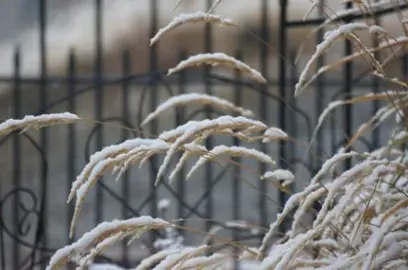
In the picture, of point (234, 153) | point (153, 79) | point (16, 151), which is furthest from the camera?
point (16, 151)

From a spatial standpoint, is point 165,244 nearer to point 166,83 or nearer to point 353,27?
point 166,83


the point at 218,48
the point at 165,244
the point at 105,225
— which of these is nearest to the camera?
the point at 105,225

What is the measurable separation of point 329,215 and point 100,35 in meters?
2.35

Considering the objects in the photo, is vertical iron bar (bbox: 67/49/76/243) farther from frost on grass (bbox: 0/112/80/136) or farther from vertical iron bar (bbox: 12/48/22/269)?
frost on grass (bbox: 0/112/80/136)

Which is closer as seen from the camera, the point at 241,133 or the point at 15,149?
the point at 241,133

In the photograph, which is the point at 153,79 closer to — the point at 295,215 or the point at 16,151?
the point at 16,151

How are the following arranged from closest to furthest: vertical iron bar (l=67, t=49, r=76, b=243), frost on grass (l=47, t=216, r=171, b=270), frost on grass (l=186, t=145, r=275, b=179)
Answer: frost on grass (l=47, t=216, r=171, b=270)
frost on grass (l=186, t=145, r=275, b=179)
vertical iron bar (l=67, t=49, r=76, b=243)


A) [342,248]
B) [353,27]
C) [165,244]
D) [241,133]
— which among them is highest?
[353,27]

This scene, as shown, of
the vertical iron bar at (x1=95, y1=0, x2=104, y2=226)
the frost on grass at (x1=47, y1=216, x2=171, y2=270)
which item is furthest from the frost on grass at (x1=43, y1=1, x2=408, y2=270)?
the vertical iron bar at (x1=95, y1=0, x2=104, y2=226)

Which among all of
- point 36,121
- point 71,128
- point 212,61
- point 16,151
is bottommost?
point 16,151

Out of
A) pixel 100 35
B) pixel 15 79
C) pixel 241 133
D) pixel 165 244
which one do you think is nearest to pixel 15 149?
pixel 15 79

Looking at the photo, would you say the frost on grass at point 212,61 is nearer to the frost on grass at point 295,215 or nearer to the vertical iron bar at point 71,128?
the frost on grass at point 295,215

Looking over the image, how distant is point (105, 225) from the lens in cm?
173

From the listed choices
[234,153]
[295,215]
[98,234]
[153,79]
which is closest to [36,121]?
[98,234]
